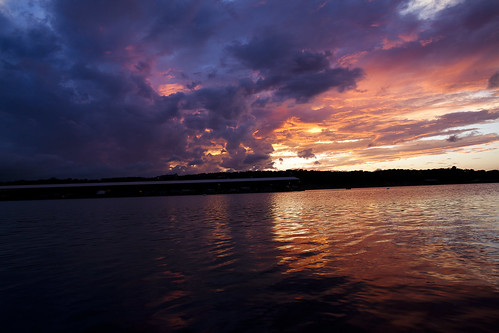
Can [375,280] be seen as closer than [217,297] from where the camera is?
No

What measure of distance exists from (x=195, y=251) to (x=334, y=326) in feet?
39.7

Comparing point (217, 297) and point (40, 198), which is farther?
point (40, 198)

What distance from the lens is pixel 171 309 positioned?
937cm

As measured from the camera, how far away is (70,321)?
8.83m

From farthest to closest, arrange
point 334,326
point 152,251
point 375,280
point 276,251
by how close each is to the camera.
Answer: point 152,251 < point 276,251 < point 375,280 < point 334,326

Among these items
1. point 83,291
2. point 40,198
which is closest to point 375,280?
point 83,291

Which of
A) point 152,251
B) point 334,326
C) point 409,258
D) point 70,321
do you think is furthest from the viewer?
point 152,251

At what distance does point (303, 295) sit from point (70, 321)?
7.53m

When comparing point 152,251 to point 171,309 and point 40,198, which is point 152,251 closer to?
point 171,309

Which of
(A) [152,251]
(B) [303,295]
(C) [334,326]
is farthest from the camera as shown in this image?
(A) [152,251]

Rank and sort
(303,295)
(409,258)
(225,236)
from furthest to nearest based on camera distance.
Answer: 1. (225,236)
2. (409,258)
3. (303,295)

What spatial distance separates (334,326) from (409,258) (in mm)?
9086

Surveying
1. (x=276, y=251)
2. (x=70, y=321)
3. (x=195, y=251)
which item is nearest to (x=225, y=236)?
(x=195, y=251)

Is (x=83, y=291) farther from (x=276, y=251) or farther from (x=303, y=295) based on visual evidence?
(x=276, y=251)
